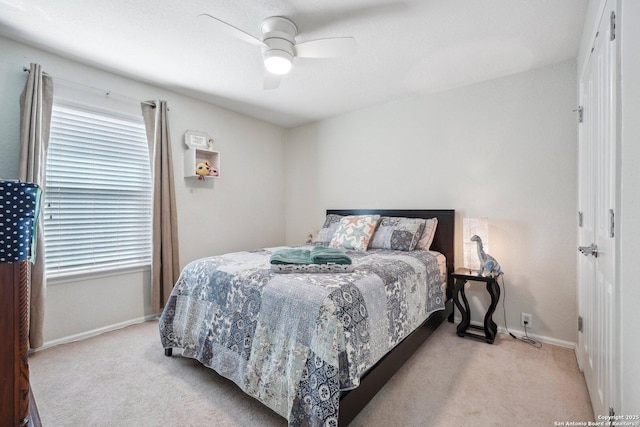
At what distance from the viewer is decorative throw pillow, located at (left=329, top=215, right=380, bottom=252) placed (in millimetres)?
2954

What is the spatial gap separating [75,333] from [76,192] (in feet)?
4.23

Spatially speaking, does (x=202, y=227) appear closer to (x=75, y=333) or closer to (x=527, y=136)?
(x=75, y=333)

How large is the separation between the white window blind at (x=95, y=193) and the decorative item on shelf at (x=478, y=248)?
10.9 ft

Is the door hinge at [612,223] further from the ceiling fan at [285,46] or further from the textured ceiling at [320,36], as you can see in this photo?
the ceiling fan at [285,46]

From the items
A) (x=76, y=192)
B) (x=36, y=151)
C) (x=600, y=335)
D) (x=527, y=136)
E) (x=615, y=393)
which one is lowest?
(x=615, y=393)

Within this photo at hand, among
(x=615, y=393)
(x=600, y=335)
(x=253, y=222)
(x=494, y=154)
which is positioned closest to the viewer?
(x=615, y=393)

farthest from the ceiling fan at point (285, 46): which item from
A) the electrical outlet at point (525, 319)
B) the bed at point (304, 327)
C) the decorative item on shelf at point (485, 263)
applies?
the electrical outlet at point (525, 319)

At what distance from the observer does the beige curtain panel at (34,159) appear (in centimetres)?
226

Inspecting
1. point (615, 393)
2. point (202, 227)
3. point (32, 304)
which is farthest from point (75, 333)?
point (615, 393)

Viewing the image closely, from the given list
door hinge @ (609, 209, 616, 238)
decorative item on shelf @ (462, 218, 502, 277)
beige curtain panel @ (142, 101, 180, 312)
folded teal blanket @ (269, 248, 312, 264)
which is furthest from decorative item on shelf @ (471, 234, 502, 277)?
beige curtain panel @ (142, 101, 180, 312)

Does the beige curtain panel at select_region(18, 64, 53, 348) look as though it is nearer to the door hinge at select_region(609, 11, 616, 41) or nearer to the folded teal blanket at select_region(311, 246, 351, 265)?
the folded teal blanket at select_region(311, 246, 351, 265)

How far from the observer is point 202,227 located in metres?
3.54

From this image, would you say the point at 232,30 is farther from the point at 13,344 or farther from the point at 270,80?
the point at 13,344

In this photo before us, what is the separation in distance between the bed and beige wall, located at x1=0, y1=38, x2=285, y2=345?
1.10m
